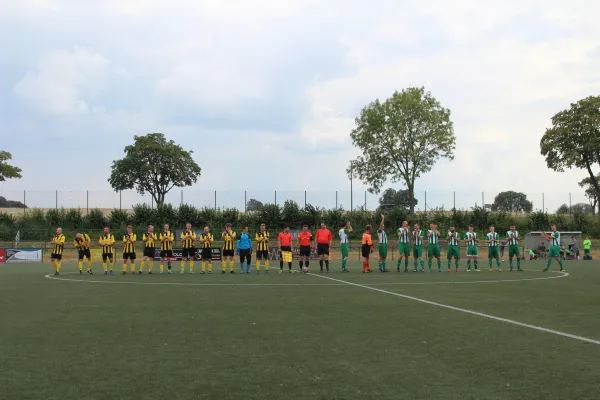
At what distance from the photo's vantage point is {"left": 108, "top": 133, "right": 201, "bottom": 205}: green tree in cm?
6775

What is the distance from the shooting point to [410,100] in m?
58.7

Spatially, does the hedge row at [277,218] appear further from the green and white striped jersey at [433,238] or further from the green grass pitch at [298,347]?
the green grass pitch at [298,347]

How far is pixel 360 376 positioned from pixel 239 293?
29.3 feet

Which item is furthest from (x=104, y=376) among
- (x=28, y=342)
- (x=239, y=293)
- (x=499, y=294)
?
(x=499, y=294)

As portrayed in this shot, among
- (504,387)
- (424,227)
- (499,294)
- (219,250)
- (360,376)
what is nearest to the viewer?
(504,387)

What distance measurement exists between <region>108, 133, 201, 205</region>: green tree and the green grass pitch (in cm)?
5580

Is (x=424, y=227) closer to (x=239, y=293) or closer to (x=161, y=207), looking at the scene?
(x=161, y=207)

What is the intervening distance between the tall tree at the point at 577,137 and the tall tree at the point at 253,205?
30.6 m

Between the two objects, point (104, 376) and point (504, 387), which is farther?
point (104, 376)

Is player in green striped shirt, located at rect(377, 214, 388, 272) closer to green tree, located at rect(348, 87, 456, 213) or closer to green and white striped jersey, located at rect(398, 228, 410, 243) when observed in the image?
green and white striped jersey, located at rect(398, 228, 410, 243)

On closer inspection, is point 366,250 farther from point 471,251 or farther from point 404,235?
point 471,251

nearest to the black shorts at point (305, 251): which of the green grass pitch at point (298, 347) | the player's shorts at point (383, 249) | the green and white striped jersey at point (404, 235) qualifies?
the player's shorts at point (383, 249)

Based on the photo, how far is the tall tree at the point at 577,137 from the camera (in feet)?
188

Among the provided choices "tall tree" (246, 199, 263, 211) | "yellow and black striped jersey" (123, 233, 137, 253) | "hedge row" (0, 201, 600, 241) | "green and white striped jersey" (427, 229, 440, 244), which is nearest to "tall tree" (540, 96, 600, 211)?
"hedge row" (0, 201, 600, 241)
